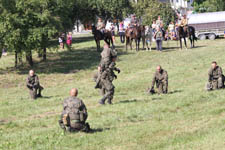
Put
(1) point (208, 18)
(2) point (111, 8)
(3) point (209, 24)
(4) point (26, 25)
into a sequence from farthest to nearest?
(2) point (111, 8), (1) point (208, 18), (3) point (209, 24), (4) point (26, 25)

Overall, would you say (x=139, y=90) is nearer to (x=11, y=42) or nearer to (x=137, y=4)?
(x=11, y=42)

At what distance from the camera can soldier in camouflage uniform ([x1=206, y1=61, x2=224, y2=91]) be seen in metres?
20.9

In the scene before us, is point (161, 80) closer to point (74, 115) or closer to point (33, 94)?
point (33, 94)

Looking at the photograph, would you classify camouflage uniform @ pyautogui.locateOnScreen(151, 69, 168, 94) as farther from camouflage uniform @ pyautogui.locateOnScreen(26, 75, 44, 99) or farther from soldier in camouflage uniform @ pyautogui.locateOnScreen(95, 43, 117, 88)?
camouflage uniform @ pyautogui.locateOnScreen(26, 75, 44, 99)

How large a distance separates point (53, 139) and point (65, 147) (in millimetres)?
870

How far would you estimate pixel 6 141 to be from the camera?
13.1m

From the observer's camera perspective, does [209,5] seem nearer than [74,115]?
No

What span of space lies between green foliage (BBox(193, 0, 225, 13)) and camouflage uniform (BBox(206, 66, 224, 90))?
177 feet

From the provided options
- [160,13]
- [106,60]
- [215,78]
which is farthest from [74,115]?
[160,13]

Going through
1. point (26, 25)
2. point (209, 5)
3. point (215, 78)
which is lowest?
point (215, 78)

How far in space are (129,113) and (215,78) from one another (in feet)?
21.2

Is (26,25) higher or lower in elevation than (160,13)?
lower

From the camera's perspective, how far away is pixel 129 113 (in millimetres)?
16375

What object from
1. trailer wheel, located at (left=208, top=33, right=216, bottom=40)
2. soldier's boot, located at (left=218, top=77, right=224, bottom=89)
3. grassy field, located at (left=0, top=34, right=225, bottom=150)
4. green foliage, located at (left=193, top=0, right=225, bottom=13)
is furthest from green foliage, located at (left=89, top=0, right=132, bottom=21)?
soldier's boot, located at (left=218, top=77, right=224, bottom=89)
